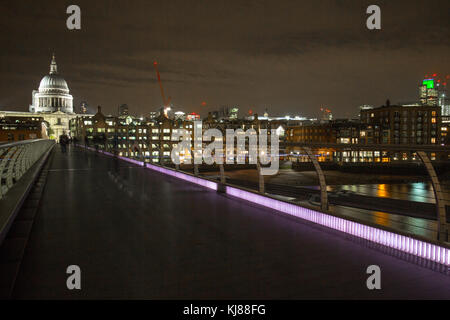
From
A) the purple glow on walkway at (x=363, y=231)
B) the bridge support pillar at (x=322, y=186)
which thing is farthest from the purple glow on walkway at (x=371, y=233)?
the bridge support pillar at (x=322, y=186)

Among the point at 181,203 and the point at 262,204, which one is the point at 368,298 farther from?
the point at 181,203

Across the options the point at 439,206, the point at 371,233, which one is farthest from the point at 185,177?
the point at 439,206

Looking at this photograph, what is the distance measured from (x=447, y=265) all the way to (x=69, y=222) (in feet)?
16.1

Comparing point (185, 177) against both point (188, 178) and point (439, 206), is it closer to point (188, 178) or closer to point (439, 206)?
point (188, 178)

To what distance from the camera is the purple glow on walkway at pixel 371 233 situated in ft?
12.8

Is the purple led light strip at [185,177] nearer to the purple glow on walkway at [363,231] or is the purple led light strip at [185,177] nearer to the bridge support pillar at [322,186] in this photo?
the purple glow on walkway at [363,231]

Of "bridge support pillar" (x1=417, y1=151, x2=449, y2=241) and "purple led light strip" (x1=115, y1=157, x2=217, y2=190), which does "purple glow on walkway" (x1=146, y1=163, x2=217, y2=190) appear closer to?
"purple led light strip" (x1=115, y1=157, x2=217, y2=190)

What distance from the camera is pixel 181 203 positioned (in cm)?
745

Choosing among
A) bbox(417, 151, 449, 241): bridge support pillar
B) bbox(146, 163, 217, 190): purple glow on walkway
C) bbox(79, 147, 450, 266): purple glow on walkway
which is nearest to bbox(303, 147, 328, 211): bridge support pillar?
bbox(79, 147, 450, 266): purple glow on walkway

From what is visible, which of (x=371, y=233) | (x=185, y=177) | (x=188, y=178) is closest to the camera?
(x=371, y=233)

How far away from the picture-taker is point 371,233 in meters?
4.65

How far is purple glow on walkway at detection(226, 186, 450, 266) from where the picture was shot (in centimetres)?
391

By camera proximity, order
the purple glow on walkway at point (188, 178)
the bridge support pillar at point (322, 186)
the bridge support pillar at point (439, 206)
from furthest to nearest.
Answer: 1. the purple glow on walkway at point (188, 178)
2. the bridge support pillar at point (322, 186)
3. the bridge support pillar at point (439, 206)
